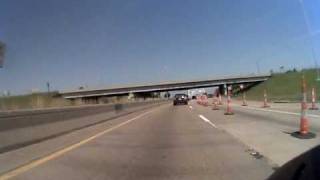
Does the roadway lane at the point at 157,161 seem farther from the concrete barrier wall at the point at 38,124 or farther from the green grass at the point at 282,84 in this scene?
the green grass at the point at 282,84

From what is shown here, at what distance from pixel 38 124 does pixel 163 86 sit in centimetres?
12626

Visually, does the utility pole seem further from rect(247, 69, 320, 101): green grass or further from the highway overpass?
the highway overpass

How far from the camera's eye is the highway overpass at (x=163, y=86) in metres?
141

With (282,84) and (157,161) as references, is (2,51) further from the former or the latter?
(282,84)

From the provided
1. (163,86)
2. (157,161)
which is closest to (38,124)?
(157,161)

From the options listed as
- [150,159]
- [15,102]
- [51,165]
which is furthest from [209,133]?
[15,102]

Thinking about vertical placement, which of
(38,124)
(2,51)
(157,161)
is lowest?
(157,161)

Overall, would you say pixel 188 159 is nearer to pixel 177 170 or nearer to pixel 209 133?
pixel 177 170

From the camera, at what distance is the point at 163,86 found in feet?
473

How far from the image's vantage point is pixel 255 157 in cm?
1239

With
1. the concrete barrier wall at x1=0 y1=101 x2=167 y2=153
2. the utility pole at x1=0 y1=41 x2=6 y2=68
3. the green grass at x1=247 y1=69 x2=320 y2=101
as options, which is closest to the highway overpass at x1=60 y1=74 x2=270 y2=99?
the green grass at x1=247 y1=69 x2=320 y2=101

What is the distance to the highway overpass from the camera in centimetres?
14088

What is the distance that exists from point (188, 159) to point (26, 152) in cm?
442

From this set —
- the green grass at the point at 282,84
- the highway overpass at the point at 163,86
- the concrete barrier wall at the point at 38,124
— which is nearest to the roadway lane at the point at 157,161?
the concrete barrier wall at the point at 38,124
